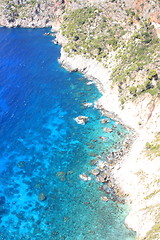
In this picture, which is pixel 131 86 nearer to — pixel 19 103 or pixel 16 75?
pixel 19 103

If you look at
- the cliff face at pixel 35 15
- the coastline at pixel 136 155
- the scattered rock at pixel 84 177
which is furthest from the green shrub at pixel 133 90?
the cliff face at pixel 35 15

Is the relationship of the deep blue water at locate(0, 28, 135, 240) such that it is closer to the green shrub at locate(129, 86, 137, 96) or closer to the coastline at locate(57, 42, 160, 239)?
the coastline at locate(57, 42, 160, 239)

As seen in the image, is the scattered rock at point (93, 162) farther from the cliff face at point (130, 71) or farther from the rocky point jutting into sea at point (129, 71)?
the cliff face at point (130, 71)

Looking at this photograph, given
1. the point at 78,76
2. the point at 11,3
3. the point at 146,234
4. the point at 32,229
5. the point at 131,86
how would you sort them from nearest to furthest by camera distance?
the point at 146,234 < the point at 32,229 < the point at 131,86 < the point at 78,76 < the point at 11,3

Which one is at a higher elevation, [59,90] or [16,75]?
[59,90]

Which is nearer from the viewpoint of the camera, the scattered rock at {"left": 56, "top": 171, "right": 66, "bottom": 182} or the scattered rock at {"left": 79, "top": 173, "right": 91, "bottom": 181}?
the scattered rock at {"left": 79, "top": 173, "right": 91, "bottom": 181}

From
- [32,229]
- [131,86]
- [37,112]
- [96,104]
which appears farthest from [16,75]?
[32,229]

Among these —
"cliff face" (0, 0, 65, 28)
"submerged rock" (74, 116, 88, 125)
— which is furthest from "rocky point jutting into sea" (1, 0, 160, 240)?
"cliff face" (0, 0, 65, 28)
